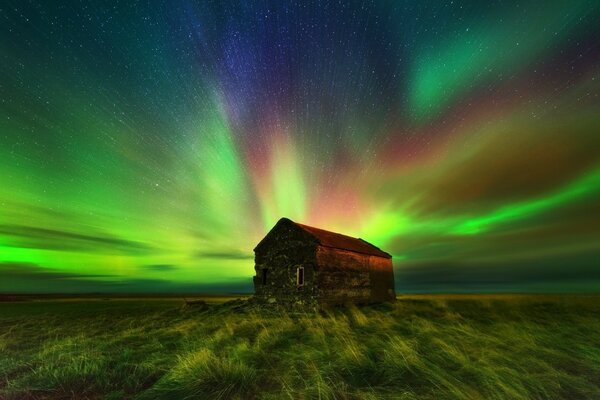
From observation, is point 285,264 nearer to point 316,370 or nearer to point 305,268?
point 305,268

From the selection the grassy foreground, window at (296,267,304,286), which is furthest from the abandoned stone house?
the grassy foreground

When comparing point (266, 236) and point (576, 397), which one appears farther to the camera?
point (266, 236)

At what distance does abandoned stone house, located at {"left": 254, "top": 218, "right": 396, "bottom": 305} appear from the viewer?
895 inches

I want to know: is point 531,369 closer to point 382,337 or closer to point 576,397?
point 576,397

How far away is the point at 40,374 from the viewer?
23.2ft

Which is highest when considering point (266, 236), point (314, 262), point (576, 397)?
point (266, 236)

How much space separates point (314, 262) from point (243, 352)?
46.7 ft

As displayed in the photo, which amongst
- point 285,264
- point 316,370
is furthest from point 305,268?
point 316,370

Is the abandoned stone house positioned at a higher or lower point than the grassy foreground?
higher

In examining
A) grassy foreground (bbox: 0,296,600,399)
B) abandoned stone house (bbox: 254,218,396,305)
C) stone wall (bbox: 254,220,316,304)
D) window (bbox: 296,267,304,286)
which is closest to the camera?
grassy foreground (bbox: 0,296,600,399)

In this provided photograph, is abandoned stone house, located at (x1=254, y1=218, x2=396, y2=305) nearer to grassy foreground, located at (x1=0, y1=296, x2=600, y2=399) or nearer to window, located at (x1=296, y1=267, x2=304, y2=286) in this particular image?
window, located at (x1=296, y1=267, x2=304, y2=286)

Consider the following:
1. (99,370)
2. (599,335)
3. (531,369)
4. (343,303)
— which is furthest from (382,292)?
(99,370)

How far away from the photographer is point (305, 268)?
23.0m

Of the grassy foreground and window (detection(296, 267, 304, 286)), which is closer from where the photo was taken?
the grassy foreground
